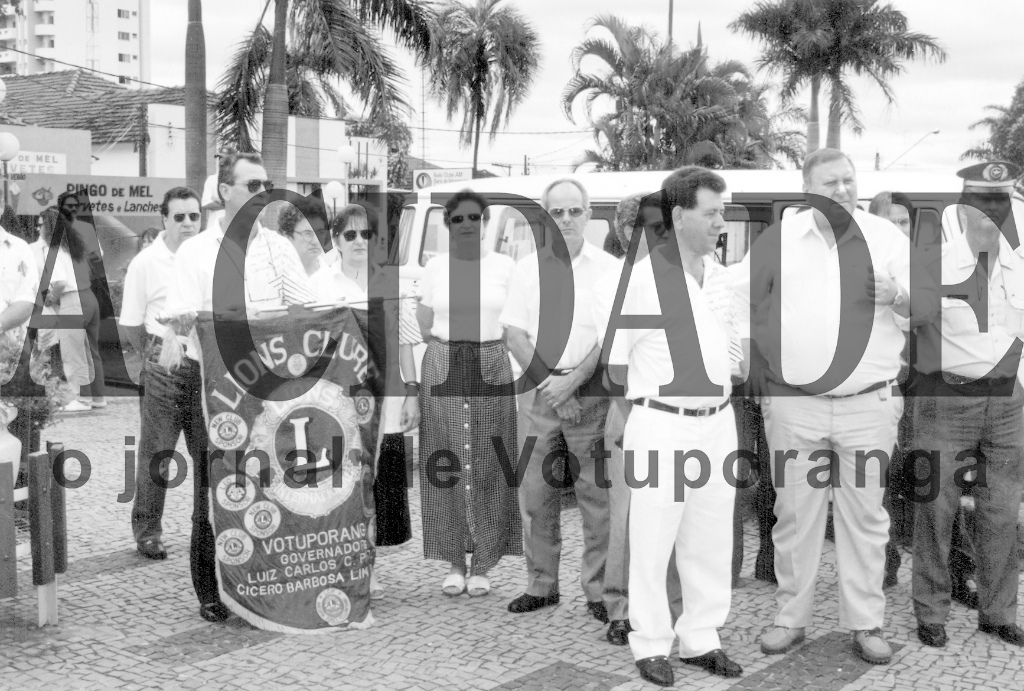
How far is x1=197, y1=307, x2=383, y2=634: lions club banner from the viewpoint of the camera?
487 cm

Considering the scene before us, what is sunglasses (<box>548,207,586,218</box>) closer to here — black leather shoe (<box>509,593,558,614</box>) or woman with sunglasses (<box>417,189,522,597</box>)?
woman with sunglasses (<box>417,189,522,597</box>)

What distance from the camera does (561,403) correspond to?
4.94m

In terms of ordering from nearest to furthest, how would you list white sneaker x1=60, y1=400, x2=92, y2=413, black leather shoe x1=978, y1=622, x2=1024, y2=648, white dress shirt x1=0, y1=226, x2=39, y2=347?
black leather shoe x1=978, y1=622, x2=1024, y2=648
white dress shirt x1=0, y1=226, x2=39, y2=347
white sneaker x1=60, y1=400, x2=92, y2=413

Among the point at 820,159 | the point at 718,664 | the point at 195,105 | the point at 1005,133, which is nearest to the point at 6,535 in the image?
the point at 718,664

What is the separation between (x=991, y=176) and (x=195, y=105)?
13.1 meters

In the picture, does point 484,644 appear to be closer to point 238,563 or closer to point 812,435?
point 238,563

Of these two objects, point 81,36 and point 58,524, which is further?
point 81,36

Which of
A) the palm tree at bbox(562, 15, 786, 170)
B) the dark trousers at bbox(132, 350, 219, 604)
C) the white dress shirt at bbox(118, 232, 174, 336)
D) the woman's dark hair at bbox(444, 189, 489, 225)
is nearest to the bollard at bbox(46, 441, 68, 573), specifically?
the dark trousers at bbox(132, 350, 219, 604)

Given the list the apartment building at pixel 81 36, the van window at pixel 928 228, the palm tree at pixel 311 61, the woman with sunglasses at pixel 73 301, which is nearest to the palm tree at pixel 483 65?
the palm tree at pixel 311 61

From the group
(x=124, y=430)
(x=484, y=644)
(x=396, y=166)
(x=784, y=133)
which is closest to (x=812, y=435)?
(x=484, y=644)

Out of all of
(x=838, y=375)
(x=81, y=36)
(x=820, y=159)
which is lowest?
(x=838, y=375)

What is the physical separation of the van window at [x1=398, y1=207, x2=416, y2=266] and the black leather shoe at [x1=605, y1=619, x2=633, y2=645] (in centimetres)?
509

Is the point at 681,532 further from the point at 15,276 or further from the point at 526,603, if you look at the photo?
the point at 15,276

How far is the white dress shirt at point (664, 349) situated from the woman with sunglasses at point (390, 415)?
1.46 meters
